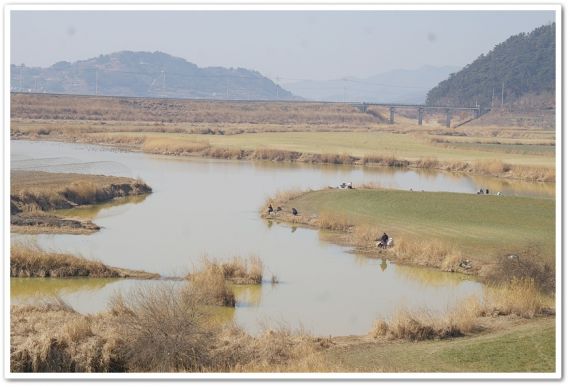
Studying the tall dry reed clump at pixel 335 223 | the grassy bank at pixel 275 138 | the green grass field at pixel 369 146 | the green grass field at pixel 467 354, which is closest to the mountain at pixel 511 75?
the grassy bank at pixel 275 138

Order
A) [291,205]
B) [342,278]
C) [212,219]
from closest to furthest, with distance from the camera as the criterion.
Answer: [342,278]
[212,219]
[291,205]

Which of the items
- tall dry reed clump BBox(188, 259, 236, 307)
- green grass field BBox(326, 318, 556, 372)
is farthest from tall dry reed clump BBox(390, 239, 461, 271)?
green grass field BBox(326, 318, 556, 372)

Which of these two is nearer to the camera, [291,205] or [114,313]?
[114,313]

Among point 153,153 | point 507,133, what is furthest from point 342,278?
point 507,133

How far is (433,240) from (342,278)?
539 cm

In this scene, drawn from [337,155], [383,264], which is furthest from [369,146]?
[383,264]

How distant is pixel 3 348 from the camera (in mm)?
14938

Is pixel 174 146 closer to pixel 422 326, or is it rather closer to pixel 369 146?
pixel 369 146

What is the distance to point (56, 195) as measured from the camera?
40719 millimetres

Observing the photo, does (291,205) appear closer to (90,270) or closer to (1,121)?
(90,270)

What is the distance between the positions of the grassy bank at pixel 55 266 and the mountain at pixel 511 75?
130 meters

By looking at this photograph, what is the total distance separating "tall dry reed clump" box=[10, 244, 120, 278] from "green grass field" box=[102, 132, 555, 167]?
45406 mm

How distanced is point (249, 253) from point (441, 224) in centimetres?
901

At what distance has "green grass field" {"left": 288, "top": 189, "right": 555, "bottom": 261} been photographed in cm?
3219
